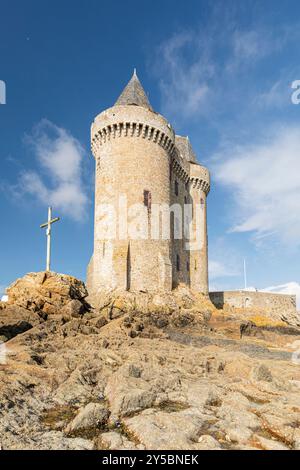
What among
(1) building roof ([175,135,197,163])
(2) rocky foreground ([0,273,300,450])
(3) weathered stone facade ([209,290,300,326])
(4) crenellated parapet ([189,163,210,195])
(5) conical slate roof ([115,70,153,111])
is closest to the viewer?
(2) rocky foreground ([0,273,300,450])

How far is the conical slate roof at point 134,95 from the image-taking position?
28216 millimetres

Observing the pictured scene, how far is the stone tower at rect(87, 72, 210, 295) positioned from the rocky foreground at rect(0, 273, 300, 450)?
5898mm

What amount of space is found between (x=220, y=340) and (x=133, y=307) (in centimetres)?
655

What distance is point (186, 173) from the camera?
34.7 metres

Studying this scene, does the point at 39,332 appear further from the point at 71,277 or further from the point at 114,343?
the point at 71,277

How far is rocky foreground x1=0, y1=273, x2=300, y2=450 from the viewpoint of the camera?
589cm

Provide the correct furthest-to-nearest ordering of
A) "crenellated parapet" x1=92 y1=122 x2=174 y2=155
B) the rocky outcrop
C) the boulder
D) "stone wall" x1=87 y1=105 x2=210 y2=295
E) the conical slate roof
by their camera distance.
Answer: the conical slate roof < "crenellated parapet" x1=92 y1=122 x2=174 y2=155 < "stone wall" x1=87 y1=105 x2=210 y2=295 < the rocky outcrop < the boulder

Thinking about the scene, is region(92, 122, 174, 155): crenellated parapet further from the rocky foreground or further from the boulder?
the boulder

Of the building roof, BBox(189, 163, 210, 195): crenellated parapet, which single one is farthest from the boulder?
the building roof

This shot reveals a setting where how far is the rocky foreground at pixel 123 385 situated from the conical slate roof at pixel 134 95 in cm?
1689

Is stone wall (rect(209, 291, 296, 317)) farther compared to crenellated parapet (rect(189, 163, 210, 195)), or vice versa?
stone wall (rect(209, 291, 296, 317))

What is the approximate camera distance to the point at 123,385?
26.9ft

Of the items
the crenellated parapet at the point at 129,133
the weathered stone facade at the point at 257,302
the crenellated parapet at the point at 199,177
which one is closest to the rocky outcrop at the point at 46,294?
the crenellated parapet at the point at 129,133

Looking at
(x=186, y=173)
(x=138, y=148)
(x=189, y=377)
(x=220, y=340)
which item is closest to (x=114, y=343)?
(x=189, y=377)
